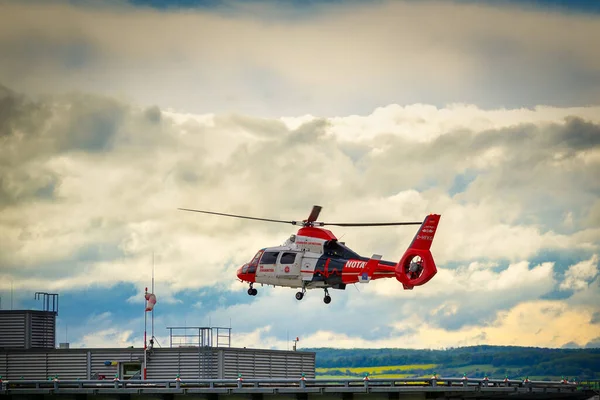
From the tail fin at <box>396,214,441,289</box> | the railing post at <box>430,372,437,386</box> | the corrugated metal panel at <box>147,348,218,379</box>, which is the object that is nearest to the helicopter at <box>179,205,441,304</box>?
the tail fin at <box>396,214,441,289</box>

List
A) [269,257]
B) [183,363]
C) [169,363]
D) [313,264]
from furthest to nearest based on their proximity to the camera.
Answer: [269,257]
[313,264]
[169,363]
[183,363]

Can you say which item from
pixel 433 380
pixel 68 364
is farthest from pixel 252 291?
pixel 433 380

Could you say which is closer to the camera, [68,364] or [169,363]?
[169,363]

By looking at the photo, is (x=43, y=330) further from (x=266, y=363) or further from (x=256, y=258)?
(x=266, y=363)

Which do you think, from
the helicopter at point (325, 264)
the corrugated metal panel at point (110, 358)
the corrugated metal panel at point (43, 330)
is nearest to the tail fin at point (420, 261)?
the helicopter at point (325, 264)

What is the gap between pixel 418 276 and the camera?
237 ft

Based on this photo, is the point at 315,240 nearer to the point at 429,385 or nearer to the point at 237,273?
the point at 237,273

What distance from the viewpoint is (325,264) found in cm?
7662

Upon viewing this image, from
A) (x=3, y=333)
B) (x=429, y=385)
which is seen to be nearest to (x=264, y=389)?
(x=429, y=385)

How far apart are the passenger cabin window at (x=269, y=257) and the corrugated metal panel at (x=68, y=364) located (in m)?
14.6

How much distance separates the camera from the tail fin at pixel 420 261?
72312 millimetres

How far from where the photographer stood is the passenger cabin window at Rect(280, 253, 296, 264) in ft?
258

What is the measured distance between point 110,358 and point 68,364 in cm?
326

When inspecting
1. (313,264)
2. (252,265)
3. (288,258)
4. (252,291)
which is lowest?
(252,291)
